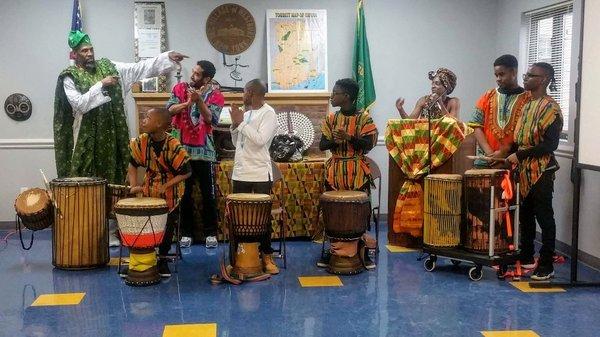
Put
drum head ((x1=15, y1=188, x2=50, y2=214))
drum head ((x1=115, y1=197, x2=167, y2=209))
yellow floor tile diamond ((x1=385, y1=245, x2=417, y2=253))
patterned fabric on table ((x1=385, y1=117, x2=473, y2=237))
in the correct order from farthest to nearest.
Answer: yellow floor tile diamond ((x1=385, y1=245, x2=417, y2=253))
patterned fabric on table ((x1=385, y1=117, x2=473, y2=237))
drum head ((x1=15, y1=188, x2=50, y2=214))
drum head ((x1=115, y1=197, x2=167, y2=209))

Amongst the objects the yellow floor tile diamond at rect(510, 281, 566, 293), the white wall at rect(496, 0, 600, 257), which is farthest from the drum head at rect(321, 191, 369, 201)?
the white wall at rect(496, 0, 600, 257)

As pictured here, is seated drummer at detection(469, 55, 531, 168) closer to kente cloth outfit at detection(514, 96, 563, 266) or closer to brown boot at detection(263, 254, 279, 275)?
kente cloth outfit at detection(514, 96, 563, 266)

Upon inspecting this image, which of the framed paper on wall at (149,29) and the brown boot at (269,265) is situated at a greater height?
the framed paper on wall at (149,29)

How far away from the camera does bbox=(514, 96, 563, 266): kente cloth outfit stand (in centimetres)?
460

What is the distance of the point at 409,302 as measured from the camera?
13.9ft

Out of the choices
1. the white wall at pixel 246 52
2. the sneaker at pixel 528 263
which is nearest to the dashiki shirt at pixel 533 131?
the sneaker at pixel 528 263

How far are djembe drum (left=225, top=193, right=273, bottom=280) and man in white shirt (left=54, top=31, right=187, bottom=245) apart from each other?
1605 millimetres

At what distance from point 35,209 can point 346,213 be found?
7.91 ft

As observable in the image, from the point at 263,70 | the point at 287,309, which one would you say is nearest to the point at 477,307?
the point at 287,309

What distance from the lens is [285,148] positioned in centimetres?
606

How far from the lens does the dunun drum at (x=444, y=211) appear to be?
4.88 m

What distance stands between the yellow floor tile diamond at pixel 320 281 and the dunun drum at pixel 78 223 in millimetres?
1633

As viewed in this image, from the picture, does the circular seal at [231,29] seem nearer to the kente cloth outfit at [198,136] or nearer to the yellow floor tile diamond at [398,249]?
the kente cloth outfit at [198,136]

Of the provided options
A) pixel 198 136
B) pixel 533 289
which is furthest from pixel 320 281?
pixel 198 136
